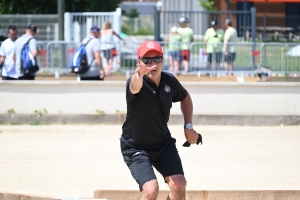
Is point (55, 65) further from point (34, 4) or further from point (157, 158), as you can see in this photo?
point (157, 158)

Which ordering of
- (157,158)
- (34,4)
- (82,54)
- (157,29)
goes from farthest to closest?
(34,4)
(157,29)
(82,54)
(157,158)

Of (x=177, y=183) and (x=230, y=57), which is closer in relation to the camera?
(x=177, y=183)

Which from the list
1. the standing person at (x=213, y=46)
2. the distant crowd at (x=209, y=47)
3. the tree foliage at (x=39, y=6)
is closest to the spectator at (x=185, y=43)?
the distant crowd at (x=209, y=47)

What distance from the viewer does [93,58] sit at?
13.8 metres

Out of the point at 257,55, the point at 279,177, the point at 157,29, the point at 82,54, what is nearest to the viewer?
the point at 279,177

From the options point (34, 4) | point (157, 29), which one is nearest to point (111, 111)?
point (157, 29)

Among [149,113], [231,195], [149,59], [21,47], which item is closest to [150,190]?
[149,113]

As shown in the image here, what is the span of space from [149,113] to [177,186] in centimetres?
67

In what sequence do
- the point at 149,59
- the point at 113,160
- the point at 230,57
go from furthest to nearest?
the point at 230,57
the point at 113,160
the point at 149,59

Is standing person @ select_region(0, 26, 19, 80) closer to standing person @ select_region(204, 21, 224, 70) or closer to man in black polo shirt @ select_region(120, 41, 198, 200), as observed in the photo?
standing person @ select_region(204, 21, 224, 70)

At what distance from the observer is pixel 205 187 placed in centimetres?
791

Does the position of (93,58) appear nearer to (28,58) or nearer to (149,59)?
(28,58)

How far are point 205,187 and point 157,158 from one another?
7.36 feet

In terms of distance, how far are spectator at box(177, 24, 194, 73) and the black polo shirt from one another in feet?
38.5
